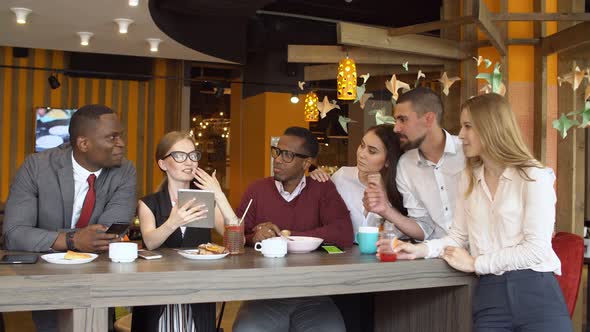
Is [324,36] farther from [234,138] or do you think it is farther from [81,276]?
[81,276]

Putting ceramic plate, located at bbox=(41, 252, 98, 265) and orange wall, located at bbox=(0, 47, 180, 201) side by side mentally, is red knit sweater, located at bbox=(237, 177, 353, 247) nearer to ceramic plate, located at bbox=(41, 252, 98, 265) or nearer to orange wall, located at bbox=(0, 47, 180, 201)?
ceramic plate, located at bbox=(41, 252, 98, 265)

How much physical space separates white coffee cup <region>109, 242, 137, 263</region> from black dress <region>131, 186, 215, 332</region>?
1.24 feet

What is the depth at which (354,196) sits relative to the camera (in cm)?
337

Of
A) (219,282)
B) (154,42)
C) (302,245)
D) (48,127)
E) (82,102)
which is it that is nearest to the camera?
(219,282)

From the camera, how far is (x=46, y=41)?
823 cm

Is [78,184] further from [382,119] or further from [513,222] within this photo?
[513,222]

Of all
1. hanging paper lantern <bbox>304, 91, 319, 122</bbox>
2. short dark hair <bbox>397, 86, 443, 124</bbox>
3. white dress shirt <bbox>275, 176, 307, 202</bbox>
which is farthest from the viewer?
hanging paper lantern <bbox>304, 91, 319, 122</bbox>

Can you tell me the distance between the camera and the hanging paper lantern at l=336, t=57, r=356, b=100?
15.5 feet

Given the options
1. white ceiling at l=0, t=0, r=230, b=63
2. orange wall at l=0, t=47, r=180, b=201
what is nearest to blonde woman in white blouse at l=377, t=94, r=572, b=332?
white ceiling at l=0, t=0, r=230, b=63

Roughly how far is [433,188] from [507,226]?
2.52 ft

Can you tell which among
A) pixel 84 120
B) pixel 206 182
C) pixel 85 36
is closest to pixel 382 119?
pixel 206 182

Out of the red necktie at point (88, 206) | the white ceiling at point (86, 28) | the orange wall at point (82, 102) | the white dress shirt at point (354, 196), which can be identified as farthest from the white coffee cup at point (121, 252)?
the orange wall at point (82, 102)

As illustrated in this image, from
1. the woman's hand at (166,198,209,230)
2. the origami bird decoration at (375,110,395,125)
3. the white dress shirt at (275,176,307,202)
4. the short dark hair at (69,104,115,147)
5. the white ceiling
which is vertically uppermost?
the white ceiling

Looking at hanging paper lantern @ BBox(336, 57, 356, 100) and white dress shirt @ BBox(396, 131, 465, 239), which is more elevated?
hanging paper lantern @ BBox(336, 57, 356, 100)
